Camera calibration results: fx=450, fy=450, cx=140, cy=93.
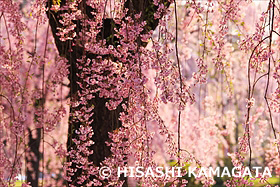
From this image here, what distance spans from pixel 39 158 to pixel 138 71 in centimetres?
581

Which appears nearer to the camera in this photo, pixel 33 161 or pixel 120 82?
pixel 120 82

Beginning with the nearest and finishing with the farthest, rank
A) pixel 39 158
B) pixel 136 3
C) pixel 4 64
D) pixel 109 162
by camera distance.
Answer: pixel 109 162
pixel 4 64
pixel 136 3
pixel 39 158

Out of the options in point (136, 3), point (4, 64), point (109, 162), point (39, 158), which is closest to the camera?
point (109, 162)

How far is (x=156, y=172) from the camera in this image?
1.57 metres

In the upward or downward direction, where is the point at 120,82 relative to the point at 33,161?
upward

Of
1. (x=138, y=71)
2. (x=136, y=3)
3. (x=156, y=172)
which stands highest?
(x=136, y=3)

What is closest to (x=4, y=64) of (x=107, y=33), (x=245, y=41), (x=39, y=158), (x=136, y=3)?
(x=107, y=33)

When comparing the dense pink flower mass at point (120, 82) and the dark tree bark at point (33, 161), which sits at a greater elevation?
the dense pink flower mass at point (120, 82)

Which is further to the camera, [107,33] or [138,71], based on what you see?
[107,33]

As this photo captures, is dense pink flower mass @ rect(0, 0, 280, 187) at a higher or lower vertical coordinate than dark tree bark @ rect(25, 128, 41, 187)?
higher

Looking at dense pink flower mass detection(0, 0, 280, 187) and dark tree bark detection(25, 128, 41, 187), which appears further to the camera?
dark tree bark detection(25, 128, 41, 187)

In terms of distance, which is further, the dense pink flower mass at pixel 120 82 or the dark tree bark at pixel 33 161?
the dark tree bark at pixel 33 161

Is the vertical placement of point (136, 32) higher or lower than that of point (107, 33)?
lower

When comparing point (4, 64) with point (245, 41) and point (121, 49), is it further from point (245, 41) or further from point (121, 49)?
point (245, 41)
